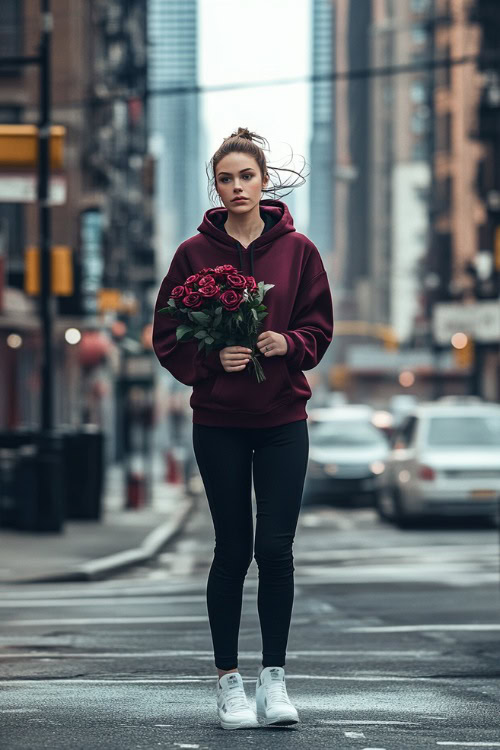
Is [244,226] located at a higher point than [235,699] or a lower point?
higher

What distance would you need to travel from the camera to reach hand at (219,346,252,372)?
17.0 feet

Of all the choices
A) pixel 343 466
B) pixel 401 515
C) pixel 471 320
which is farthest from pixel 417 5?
pixel 401 515

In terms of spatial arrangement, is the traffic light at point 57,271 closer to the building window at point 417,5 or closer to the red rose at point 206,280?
the red rose at point 206,280

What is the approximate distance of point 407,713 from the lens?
558 cm

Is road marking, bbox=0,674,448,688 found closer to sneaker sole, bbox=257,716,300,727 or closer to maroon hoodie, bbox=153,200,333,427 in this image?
sneaker sole, bbox=257,716,300,727

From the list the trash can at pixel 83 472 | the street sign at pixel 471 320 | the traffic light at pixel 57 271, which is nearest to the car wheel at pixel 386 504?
the trash can at pixel 83 472

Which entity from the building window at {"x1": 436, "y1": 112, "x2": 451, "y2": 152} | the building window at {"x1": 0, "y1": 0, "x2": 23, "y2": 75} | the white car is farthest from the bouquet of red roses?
the building window at {"x1": 436, "y1": 112, "x2": 451, "y2": 152}

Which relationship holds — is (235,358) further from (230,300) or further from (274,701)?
(274,701)

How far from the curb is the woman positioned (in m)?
7.65

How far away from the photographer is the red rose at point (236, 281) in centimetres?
519

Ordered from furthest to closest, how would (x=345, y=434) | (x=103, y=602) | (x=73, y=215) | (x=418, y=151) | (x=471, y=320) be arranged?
(x=418, y=151) < (x=471, y=320) < (x=73, y=215) < (x=345, y=434) < (x=103, y=602)

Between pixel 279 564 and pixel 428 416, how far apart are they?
1570 centimetres

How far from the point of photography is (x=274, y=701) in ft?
17.5

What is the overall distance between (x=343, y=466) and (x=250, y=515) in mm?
20463
